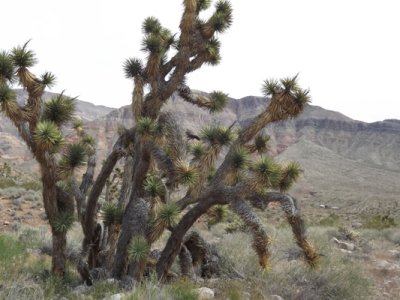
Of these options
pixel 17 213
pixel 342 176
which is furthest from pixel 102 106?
pixel 17 213

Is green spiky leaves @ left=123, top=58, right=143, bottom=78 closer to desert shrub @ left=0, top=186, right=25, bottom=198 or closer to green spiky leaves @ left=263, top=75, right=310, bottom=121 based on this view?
green spiky leaves @ left=263, top=75, right=310, bottom=121

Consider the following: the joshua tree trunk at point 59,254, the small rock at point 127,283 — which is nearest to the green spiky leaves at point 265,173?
the small rock at point 127,283

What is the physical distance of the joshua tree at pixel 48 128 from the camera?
6.95 m

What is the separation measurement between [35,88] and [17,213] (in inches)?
583

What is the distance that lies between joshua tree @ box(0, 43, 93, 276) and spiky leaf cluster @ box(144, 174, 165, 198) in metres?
1.12

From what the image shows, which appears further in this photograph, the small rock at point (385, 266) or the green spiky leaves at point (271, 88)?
the small rock at point (385, 266)

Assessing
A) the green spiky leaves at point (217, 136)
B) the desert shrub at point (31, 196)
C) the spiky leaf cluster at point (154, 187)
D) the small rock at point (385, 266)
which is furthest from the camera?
the desert shrub at point (31, 196)

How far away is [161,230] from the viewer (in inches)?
293

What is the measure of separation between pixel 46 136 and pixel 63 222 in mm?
1586

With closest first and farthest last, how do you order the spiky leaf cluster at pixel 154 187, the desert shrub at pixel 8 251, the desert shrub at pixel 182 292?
the desert shrub at pixel 182 292 → the spiky leaf cluster at pixel 154 187 → the desert shrub at pixel 8 251

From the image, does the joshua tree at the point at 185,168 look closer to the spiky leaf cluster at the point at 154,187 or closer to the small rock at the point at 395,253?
the spiky leaf cluster at the point at 154,187

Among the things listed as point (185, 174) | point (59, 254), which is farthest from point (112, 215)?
point (185, 174)

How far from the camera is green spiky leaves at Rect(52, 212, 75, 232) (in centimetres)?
752

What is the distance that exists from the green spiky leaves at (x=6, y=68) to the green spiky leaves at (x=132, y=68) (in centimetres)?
217
